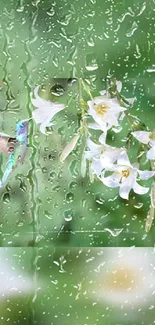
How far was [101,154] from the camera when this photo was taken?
2.58ft

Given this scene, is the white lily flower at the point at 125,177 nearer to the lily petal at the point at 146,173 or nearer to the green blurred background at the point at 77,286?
the lily petal at the point at 146,173

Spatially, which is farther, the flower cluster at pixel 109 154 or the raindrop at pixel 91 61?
the raindrop at pixel 91 61

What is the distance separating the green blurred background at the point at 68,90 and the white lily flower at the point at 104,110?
12cm

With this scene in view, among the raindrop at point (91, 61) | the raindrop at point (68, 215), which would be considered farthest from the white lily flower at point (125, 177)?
the raindrop at point (91, 61)

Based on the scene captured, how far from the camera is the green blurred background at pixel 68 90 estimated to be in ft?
2.99

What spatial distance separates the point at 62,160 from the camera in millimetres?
898

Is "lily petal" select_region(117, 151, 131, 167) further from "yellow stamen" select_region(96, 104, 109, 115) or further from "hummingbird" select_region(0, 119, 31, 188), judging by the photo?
"hummingbird" select_region(0, 119, 31, 188)

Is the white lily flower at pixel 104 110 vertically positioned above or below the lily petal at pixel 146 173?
above

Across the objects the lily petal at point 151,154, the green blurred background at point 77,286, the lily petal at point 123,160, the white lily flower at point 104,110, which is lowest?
the green blurred background at point 77,286

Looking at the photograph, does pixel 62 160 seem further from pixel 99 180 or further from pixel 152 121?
pixel 152 121

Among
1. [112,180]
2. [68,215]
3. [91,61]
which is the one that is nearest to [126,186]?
[112,180]

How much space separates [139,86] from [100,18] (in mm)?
148

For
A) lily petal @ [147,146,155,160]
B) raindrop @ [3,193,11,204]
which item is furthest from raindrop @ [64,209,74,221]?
lily petal @ [147,146,155,160]

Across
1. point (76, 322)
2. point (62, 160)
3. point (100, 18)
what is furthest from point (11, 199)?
point (100, 18)
